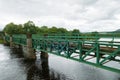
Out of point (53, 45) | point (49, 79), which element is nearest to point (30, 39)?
Result: point (53, 45)

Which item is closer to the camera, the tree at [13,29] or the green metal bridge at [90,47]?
the green metal bridge at [90,47]

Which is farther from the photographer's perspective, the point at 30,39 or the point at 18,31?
the point at 18,31

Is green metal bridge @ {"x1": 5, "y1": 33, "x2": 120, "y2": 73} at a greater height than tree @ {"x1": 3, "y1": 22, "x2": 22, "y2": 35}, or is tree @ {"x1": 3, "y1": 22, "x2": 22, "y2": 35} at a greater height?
tree @ {"x1": 3, "y1": 22, "x2": 22, "y2": 35}

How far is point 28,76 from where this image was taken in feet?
76.6

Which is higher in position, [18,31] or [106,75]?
[18,31]

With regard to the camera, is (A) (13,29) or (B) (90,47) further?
(A) (13,29)

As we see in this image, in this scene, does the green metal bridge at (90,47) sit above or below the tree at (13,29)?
below

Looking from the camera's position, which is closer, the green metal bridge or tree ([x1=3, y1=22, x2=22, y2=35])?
the green metal bridge

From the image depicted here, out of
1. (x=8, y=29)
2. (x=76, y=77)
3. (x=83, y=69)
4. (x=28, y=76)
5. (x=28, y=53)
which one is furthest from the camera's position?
(x=8, y=29)

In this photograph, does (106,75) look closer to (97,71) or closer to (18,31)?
(97,71)

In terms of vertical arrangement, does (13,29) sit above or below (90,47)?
above

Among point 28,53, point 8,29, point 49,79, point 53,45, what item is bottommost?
point 49,79

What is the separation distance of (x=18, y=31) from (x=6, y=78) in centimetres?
8373

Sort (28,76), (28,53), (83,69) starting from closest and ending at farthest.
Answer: (28,76), (83,69), (28,53)
